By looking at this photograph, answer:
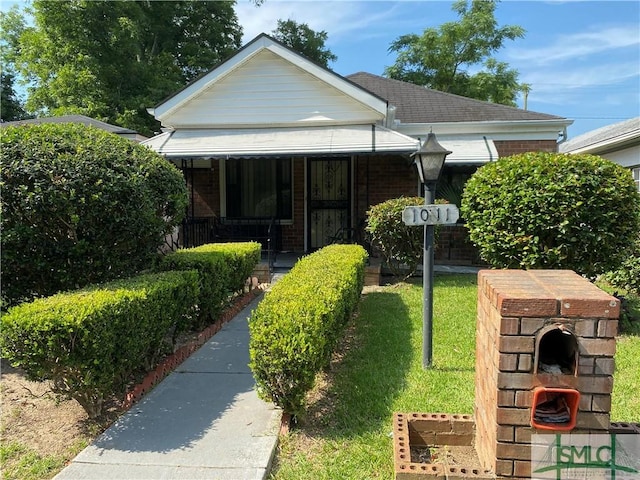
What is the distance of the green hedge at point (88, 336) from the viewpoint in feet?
10.0

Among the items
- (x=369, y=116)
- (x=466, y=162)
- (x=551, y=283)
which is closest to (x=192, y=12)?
(x=369, y=116)

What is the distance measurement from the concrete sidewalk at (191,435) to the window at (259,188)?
7749 mm

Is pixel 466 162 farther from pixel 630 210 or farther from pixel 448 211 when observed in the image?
pixel 448 211

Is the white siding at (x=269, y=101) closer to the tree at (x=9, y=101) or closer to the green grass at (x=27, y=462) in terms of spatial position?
the green grass at (x=27, y=462)

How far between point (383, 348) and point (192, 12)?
27265 millimetres

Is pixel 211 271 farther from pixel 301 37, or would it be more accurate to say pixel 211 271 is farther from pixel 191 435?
pixel 301 37

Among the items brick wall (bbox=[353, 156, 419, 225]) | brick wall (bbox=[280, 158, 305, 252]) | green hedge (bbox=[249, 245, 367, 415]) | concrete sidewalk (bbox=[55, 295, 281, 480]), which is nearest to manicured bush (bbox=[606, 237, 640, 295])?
brick wall (bbox=[353, 156, 419, 225])

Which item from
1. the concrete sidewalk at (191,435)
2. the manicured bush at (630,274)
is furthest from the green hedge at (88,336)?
the manicured bush at (630,274)

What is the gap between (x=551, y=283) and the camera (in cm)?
253

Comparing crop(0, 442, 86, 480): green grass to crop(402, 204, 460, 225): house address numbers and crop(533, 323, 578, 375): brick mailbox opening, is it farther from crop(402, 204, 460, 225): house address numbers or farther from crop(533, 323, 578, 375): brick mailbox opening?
crop(402, 204, 460, 225): house address numbers

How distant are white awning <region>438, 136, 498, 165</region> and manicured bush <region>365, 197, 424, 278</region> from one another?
2087mm

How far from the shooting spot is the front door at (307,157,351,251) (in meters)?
11.6

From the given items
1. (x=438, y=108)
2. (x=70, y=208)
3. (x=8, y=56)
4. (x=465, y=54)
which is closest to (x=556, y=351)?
(x=70, y=208)

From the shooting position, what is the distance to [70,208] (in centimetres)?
410
